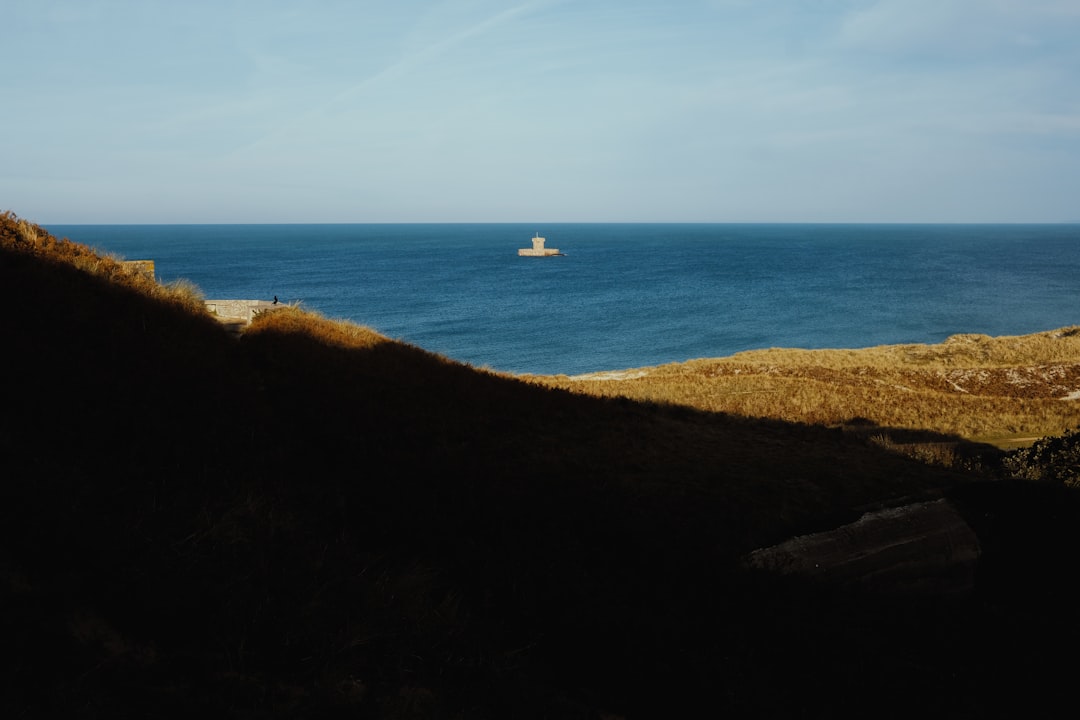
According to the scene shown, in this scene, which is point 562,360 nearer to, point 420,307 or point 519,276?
point 420,307

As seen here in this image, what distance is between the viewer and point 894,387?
109 feet

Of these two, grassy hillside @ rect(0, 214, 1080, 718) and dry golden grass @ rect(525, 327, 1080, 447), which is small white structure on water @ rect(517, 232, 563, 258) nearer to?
dry golden grass @ rect(525, 327, 1080, 447)

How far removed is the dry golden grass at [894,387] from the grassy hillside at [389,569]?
45.1 ft

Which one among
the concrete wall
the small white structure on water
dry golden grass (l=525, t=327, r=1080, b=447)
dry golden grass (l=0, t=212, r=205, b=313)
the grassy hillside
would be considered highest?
the small white structure on water

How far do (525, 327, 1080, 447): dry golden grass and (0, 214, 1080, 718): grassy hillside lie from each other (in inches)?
541

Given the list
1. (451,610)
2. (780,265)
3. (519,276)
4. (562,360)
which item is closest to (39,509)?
(451,610)

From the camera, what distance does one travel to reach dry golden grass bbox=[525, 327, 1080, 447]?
25.2 meters

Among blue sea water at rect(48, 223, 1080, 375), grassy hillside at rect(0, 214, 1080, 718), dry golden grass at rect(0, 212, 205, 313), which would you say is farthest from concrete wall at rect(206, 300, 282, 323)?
blue sea water at rect(48, 223, 1080, 375)

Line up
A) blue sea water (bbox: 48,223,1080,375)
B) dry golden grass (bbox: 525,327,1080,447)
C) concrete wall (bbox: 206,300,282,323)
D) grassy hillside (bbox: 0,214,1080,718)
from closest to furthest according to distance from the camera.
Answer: grassy hillside (bbox: 0,214,1080,718) → concrete wall (bbox: 206,300,282,323) → dry golden grass (bbox: 525,327,1080,447) → blue sea water (bbox: 48,223,1080,375)

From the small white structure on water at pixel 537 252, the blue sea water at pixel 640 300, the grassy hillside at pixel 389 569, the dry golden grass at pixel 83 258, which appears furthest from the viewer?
the small white structure on water at pixel 537 252

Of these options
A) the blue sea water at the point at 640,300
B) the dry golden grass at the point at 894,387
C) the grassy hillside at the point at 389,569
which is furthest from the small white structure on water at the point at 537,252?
the grassy hillside at the point at 389,569

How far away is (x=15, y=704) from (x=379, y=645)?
87.9 inches

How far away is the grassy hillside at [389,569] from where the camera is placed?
15.4 ft

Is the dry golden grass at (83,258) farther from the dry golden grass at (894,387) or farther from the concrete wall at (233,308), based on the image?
the dry golden grass at (894,387)
